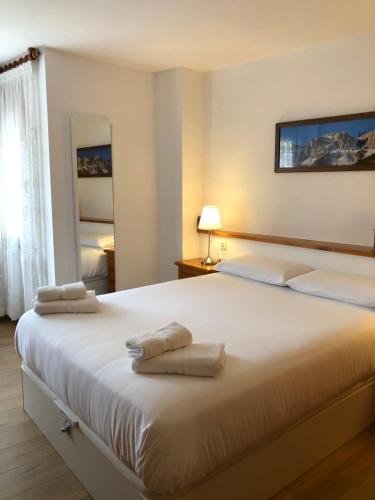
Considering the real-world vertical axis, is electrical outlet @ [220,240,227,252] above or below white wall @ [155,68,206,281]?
below

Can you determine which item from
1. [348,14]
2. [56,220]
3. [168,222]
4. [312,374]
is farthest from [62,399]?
[348,14]

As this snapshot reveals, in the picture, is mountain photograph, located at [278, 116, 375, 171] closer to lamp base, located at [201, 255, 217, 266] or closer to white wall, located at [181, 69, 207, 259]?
white wall, located at [181, 69, 207, 259]

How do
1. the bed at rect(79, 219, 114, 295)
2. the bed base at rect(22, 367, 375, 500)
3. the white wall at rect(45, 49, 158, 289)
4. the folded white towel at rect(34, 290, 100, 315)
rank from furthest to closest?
the bed at rect(79, 219, 114, 295)
the white wall at rect(45, 49, 158, 289)
the folded white towel at rect(34, 290, 100, 315)
the bed base at rect(22, 367, 375, 500)

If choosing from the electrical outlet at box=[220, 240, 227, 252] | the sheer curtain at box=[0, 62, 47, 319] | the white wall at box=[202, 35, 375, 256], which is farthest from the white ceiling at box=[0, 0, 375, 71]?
the electrical outlet at box=[220, 240, 227, 252]

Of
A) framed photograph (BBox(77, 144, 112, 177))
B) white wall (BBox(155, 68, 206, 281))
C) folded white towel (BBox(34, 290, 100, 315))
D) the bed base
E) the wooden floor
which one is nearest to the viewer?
the bed base

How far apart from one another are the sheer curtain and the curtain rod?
0.04 m

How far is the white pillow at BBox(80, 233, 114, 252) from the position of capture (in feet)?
12.4

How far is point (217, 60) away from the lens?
3.68 m

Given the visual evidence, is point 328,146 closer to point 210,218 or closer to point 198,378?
point 210,218

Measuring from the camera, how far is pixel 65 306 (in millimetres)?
2463

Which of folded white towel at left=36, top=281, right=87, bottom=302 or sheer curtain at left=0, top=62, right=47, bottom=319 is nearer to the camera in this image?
folded white towel at left=36, top=281, right=87, bottom=302

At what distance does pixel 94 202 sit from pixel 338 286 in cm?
220

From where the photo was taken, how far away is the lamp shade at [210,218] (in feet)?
12.8

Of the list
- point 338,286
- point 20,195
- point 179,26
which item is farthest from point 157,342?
point 20,195
